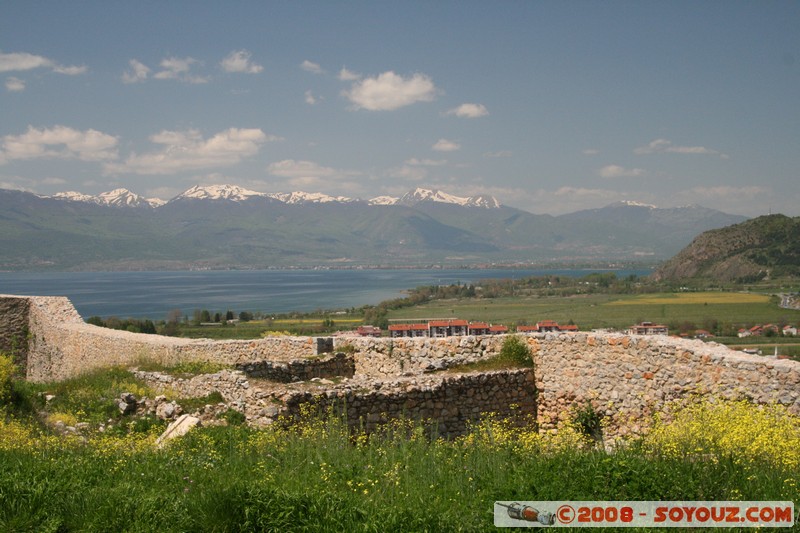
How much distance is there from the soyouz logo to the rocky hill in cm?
10023

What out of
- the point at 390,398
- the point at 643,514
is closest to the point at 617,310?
the point at 390,398

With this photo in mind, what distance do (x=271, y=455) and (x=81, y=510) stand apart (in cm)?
218

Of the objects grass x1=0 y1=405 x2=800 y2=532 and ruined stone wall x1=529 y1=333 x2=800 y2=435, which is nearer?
grass x1=0 y1=405 x2=800 y2=532

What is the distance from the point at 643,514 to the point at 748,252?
366 ft

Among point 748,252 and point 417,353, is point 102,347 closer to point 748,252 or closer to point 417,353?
point 417,353

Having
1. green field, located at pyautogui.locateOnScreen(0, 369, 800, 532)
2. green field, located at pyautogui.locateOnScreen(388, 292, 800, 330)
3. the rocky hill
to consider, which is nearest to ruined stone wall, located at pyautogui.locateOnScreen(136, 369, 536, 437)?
green field, located at pyautogui.locateOnScreen(0, 369, 800, 532)

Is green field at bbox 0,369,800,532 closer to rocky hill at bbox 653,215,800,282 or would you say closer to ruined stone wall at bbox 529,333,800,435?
ruined stone wall at bbox 529,333,800,435

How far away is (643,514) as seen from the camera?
501cm

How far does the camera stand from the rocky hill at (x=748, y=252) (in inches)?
3659

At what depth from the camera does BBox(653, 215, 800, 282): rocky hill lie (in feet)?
305

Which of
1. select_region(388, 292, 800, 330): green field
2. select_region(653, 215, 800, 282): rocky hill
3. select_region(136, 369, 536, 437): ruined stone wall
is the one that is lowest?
select_region(388, 292, 800, 330): green field

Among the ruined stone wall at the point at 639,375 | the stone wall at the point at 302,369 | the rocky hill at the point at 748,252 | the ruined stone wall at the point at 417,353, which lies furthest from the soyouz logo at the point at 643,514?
the rocky hill at the point at 748,252

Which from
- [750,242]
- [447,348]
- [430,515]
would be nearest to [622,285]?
[750,242]

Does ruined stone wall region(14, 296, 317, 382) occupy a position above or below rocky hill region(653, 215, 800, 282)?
below
